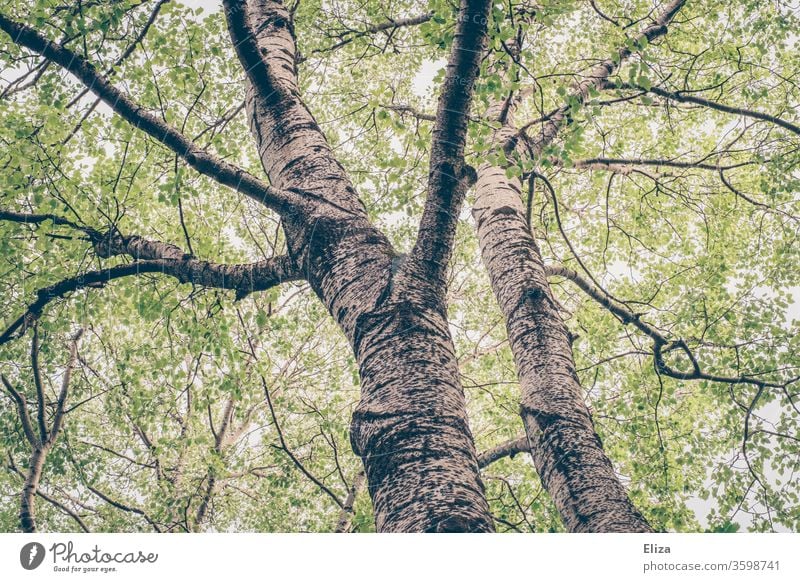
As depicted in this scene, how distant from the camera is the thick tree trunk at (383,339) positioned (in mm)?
1991

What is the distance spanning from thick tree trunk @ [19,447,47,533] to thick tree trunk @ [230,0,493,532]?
558 centimetres

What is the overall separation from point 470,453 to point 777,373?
16.9 ft

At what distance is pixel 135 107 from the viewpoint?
3326mm

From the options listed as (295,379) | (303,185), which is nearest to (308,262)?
(303,185)

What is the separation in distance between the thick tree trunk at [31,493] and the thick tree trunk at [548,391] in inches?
237

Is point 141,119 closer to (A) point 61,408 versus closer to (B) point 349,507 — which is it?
(B) point 349,507

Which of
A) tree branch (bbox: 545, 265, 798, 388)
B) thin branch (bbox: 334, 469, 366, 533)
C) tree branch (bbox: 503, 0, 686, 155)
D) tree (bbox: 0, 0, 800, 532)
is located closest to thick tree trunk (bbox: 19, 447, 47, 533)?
tree (bbox: 0, 0, 800, 532)

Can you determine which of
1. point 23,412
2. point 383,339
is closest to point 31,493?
point 23,412

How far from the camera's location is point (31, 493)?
669 centimetres

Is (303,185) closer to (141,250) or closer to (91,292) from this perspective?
(141,250)

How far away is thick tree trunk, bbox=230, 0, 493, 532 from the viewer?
199 cm
